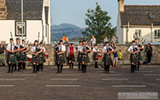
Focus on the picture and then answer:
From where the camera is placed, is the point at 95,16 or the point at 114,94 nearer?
the point at 114,94

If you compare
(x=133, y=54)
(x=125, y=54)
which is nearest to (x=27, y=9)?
(x=125, y=54)

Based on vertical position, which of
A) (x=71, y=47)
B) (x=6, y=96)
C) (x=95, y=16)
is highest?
(x=95, y=16)

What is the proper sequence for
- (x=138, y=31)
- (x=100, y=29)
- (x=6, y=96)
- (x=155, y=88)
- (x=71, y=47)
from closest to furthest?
1. (x=6, y=96)
2. (x=155, y=88)
3. (x=71, y=47)
4. (x=100, y=29)
5. (x=138, y=31)

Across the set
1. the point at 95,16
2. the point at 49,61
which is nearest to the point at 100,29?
the point at 95,16

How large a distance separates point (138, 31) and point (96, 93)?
5232 centimetres

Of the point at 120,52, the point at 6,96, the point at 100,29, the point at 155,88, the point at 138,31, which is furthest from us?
the point at 138,31

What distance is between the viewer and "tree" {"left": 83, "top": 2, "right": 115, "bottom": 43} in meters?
55.7

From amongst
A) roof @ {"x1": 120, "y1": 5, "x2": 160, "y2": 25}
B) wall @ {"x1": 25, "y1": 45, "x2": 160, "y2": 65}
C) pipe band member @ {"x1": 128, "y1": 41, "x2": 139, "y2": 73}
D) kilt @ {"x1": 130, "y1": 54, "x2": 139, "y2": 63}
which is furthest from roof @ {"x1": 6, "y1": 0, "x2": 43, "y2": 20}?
roof @ {"x1": 120, "y1": 5, "x2": 160, "y2": 25}

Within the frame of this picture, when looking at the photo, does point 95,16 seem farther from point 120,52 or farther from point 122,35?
point 120,52

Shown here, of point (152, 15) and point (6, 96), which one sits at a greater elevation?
point (152, 15)

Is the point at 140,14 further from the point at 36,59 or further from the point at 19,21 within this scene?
the point at 36,59

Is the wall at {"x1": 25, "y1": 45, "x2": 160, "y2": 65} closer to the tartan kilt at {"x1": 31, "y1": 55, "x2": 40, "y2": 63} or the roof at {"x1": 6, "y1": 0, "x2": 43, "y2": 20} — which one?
the tartan kilt at {"x1": 31, "y1": 55, "x2": 40, "y2": 63}

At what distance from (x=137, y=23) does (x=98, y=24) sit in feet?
29.8

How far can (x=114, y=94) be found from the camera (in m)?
11.3
